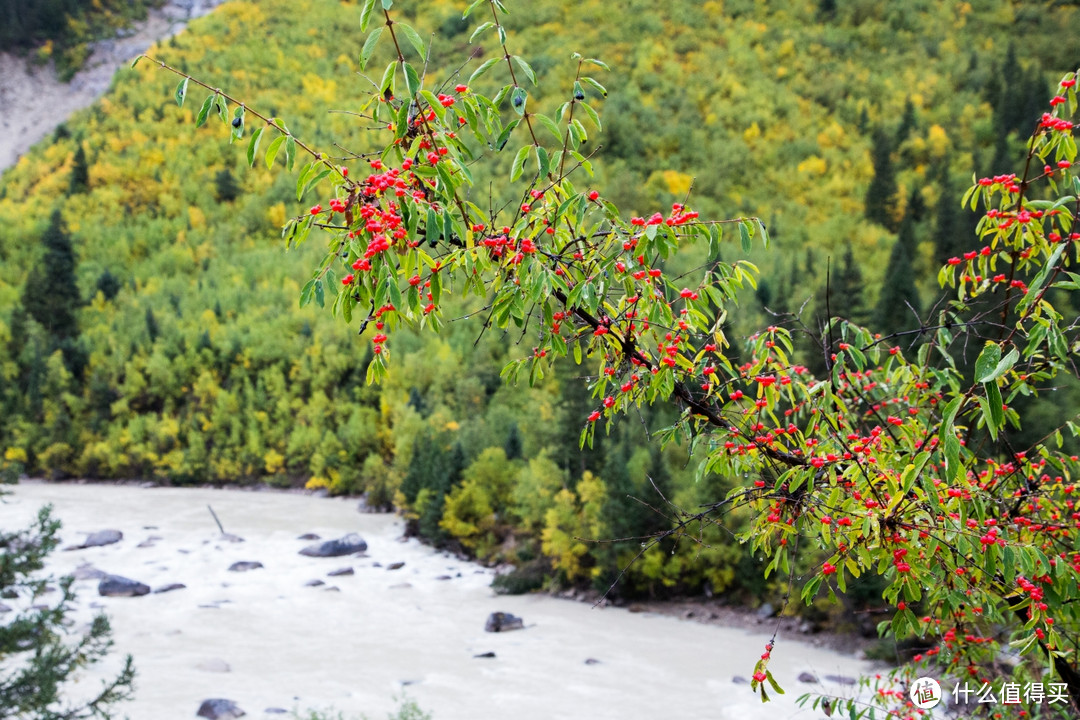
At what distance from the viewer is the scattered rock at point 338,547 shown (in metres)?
23.2

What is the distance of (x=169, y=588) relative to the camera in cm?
1955

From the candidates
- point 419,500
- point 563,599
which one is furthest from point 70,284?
point 563,599

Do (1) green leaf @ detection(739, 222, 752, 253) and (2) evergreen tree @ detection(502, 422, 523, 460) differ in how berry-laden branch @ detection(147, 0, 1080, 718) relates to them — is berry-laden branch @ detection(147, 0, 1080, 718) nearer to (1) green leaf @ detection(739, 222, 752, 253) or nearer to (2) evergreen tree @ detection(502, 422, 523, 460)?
(1) green leaf @ detection(739, 222, 752, 253)

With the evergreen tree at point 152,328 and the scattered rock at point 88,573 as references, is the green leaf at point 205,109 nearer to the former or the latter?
the scattered rock at point 88,573

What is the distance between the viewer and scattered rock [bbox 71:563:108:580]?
65.5 ft

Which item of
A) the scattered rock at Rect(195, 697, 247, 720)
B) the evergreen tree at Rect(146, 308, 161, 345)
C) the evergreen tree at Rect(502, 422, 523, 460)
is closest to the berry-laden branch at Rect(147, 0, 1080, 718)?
the scattered rock at Rect(195, 697, 247, 720)

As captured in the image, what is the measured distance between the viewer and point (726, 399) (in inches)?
101

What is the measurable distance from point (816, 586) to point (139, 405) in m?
44.9

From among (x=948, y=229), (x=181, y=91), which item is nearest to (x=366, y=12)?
(x=181, y=91)

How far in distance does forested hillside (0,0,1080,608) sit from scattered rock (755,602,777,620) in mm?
829

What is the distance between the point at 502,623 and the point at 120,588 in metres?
9.94

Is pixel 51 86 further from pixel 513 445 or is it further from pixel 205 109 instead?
pixel 205 109

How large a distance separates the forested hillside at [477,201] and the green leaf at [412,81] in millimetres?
17712

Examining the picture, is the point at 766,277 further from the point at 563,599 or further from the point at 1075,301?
the point at 563,599
